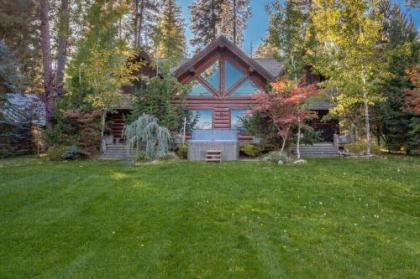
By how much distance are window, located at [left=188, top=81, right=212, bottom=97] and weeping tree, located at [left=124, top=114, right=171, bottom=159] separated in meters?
5.87

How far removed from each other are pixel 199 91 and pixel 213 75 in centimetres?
116

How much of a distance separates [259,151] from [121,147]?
21.4 ft

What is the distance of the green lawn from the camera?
16.4ft

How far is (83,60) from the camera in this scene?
18.2 m

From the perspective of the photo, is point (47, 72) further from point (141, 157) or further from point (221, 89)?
point (221, 89)

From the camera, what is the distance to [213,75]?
20.6m

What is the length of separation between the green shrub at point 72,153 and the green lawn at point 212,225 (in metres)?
4.58

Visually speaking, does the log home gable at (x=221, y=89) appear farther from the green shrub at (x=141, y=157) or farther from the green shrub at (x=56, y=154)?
the green shrub at (x=56, y=154)

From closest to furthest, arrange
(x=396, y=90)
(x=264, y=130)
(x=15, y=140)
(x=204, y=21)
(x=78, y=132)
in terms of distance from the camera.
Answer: (x=264, y=130)
(x=78, y=132)
(x=396, y=90)
(x=15, y=140)
(x=204, y=21)

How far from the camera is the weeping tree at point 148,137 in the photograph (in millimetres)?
14594

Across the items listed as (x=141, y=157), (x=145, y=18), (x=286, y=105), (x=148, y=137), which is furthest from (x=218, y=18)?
(x=141, y=157)

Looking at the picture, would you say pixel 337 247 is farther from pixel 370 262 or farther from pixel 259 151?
pixel 259 151

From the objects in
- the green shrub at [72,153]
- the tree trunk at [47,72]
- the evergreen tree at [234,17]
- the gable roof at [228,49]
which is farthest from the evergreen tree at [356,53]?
the evergreen tree at [234,17]

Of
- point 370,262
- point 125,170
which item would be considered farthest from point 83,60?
point 370,262
